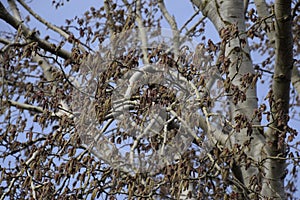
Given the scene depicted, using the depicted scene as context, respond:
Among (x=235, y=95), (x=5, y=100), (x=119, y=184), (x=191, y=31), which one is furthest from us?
(x=191, y=31)

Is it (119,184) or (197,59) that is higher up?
(197,59)

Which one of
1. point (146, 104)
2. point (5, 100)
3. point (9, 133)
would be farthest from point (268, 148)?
point (5, 100)

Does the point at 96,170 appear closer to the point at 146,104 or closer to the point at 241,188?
the point at 146,104

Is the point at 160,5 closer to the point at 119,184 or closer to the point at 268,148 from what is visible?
the point at 268,148

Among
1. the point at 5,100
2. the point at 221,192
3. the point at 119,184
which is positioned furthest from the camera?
the point at 5,100

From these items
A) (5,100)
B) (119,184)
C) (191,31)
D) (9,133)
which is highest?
(191,31)

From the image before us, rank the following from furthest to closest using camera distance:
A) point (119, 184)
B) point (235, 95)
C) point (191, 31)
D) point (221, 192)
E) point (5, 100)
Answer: point (191, 31), point (5, 100), point (221, 192), point (235, 95), point (119, 184)

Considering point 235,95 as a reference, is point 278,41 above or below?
above

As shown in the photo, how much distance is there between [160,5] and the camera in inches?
261

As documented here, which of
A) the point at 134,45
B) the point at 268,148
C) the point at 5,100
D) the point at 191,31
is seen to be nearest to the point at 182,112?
the point at 134,45

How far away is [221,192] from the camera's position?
4145 mm

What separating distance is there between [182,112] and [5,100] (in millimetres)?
2316

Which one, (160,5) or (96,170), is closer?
(96,170)

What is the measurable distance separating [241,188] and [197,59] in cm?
95
